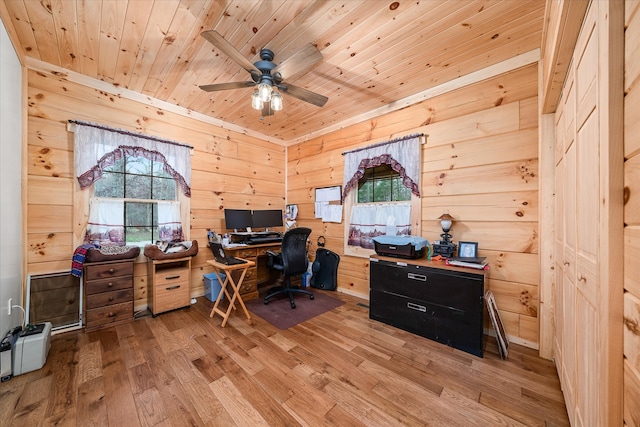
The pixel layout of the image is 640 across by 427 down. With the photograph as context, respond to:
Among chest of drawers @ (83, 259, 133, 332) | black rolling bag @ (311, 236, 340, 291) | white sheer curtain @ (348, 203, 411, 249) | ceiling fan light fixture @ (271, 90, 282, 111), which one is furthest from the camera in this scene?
black rolling bag @ (311, 236, 340, 291)

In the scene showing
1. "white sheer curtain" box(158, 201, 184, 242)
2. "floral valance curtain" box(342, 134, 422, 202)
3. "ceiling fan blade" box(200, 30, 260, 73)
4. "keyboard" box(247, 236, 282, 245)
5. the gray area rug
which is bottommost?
the gray area rug

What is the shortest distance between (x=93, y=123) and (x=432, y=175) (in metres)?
3.73

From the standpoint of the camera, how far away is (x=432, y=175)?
8.65ft

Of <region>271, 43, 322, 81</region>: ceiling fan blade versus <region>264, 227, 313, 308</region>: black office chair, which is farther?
<region>264, 227, 313, 308</region>: black office chair

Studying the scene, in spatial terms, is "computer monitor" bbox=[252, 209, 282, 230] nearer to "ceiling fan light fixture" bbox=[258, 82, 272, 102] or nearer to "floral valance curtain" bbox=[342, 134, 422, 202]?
"floral valance curtain" bbox=[342, 134, 422, 202]

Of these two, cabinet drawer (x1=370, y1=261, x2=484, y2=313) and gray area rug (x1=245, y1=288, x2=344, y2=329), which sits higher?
cabinet drawer (x1=370, y1=261, x2=484, y2=313)

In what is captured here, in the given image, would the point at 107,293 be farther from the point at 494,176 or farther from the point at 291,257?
the point at 494,176

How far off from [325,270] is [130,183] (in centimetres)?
282

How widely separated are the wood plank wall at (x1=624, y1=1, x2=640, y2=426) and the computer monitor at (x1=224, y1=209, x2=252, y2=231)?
11.5 ft

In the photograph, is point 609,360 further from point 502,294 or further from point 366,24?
point 366,24

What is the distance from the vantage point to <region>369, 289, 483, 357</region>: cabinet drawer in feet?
6.33

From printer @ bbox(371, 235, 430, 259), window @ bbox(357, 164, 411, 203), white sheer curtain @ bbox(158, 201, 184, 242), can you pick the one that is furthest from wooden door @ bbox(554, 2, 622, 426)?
white sheer curtain @ bbox(158, 201, 184, 242)

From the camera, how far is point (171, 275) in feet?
9.02

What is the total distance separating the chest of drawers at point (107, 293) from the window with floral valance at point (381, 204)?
8.76 feet
